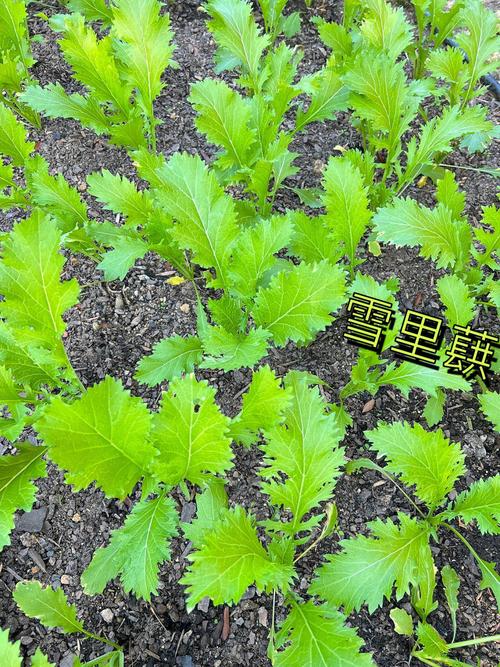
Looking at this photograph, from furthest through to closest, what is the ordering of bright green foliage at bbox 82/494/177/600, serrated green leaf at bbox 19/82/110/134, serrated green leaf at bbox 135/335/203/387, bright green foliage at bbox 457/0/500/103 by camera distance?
bright green foliage at bbox 457/0/500/103 → serrated green leaf at bbox 19/82/110/134 → serrated green leaf at bbox 135/335/203/387 → bright green foliage at bbox 82/494/177/600

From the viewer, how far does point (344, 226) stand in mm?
1806

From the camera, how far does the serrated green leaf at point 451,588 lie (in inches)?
60.1

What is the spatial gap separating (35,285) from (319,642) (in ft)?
3.71

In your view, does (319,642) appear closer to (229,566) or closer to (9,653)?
(229,566)

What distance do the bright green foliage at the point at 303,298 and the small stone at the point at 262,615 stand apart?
0.76 m

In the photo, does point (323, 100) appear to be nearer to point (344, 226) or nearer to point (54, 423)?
point (344, 226)

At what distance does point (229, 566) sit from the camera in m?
1.22

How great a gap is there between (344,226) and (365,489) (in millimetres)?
844

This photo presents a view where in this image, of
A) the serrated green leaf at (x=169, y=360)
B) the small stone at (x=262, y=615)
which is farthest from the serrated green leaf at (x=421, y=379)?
the small stone at (x=262, y=615)

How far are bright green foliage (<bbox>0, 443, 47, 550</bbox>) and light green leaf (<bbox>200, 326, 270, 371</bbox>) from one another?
0.53m

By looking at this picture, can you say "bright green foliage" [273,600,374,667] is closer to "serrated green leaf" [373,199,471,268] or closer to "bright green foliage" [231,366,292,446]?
"bright green foliage" [231,366,292,446]

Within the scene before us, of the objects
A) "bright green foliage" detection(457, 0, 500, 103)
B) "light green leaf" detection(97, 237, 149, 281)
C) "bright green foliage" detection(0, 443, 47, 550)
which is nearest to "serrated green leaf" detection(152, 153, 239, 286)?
"light green leaf" detection(97, 237, 149, 281)

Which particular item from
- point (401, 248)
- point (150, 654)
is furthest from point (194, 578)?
point (401, 248)

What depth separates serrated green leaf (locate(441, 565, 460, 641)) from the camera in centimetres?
153
